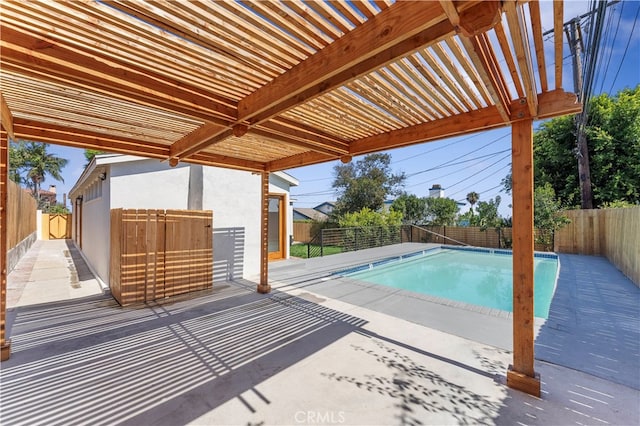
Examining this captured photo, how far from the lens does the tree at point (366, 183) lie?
19.9 m

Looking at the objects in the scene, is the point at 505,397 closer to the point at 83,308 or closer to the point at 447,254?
the point at 83,308

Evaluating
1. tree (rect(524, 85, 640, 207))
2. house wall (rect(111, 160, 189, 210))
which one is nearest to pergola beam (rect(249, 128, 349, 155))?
house wall (rect(111, 160, 189, 210))

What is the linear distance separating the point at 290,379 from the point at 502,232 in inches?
585

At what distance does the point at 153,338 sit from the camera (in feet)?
12.1

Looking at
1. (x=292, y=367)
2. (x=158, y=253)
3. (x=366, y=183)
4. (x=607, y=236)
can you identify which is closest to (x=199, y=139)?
(x=158, y=253)

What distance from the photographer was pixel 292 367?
119 inches

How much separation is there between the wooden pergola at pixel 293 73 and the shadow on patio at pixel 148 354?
0.74 metres

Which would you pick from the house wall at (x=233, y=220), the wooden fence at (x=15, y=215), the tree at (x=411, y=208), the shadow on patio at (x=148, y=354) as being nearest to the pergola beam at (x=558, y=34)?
the shadow on patio at (x=148, y=354)

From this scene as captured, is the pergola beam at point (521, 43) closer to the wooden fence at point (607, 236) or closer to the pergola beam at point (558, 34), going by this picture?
the pergola beam at point (558, 34)

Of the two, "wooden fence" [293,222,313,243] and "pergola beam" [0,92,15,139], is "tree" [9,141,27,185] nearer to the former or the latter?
"wooden fence" [293,222,313,243]

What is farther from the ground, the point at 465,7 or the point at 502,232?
the point at 465,7

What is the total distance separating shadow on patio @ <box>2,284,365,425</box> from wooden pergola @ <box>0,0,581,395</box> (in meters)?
0.74

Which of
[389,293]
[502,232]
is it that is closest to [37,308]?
[389,293]

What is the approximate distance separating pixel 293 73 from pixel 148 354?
339cm
